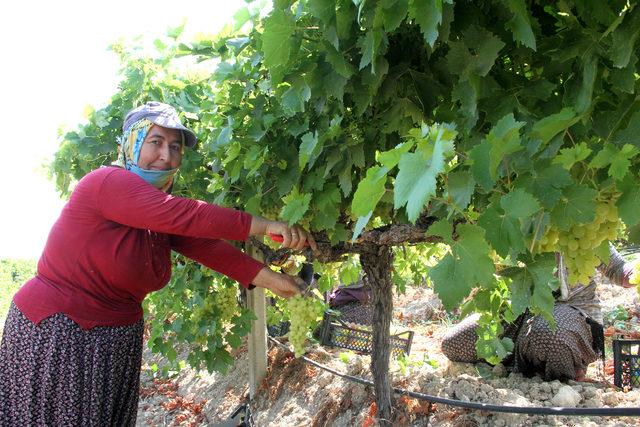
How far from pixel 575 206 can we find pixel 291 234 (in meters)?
1.21

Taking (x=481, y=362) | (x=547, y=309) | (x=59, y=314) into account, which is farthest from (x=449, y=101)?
(x=481, y=362)

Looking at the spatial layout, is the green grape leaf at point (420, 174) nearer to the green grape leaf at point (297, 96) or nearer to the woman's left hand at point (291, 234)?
the green grape leaf at point (297, 96)

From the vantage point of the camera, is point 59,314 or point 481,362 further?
point 481,362

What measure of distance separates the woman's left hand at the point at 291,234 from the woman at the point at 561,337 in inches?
70.7

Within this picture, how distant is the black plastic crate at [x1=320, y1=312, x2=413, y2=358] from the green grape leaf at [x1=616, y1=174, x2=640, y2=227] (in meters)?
3.07

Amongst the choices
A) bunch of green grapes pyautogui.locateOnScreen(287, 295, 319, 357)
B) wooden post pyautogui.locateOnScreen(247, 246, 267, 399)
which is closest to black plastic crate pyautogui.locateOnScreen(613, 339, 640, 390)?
bunch of green grapes pyautogui.locateOnScreen(287, 295, 319, 357)

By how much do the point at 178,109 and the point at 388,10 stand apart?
2331mm

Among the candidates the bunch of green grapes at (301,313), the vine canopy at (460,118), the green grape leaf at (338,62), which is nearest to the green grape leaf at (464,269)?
the vine canopy at (460,118)

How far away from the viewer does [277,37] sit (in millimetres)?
1384

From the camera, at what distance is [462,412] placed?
292 centimetres

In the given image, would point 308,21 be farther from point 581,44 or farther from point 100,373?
point 100,373

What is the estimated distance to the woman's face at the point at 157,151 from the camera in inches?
92.7

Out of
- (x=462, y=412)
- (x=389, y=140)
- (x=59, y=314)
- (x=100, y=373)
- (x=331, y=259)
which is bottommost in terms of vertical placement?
(x=462, y=412)

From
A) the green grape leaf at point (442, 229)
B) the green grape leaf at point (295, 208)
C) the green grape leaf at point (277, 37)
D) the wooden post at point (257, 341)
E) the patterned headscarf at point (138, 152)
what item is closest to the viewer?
the green grape leaf at point (442, 229)
